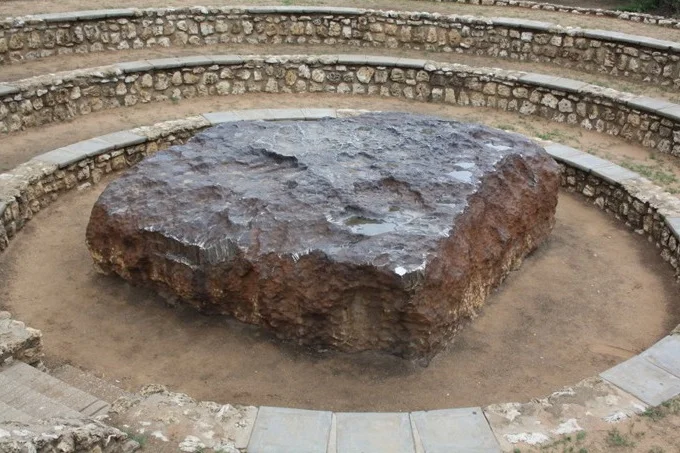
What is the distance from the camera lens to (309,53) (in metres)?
12.2

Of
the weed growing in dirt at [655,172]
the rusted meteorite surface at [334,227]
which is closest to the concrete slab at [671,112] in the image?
the weed growing in dirt at [655,172]

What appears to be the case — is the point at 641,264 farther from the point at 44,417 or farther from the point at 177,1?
the point at 177,1

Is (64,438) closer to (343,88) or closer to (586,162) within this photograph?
(586,162)

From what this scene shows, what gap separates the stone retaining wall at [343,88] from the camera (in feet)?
30.6

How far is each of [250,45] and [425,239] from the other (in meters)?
8.57

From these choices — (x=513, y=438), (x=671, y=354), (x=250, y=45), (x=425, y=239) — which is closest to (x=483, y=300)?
(x=425, y=239)

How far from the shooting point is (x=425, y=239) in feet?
16.7

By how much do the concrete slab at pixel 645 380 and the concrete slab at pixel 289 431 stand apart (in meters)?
1.97

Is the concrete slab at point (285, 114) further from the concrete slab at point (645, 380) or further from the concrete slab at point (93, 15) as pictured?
the concrete slab at point (645, 380)

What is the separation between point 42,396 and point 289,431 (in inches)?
59.7

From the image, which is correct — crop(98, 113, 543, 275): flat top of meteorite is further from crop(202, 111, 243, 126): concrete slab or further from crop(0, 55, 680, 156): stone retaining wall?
crop(0, 55, 680, 156): stone retaining wall

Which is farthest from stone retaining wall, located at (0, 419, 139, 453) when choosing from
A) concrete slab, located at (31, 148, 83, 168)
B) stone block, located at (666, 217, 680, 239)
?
→ stone block, located at (666, 217, 680, 239)

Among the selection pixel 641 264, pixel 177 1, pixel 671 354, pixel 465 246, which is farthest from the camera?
pixel 177 1

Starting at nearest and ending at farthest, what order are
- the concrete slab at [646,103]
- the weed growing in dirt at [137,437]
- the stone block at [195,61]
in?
the weed growing in dirt at [137,437] → the concrete slab at [646,103] → the stone block at [195,61]
